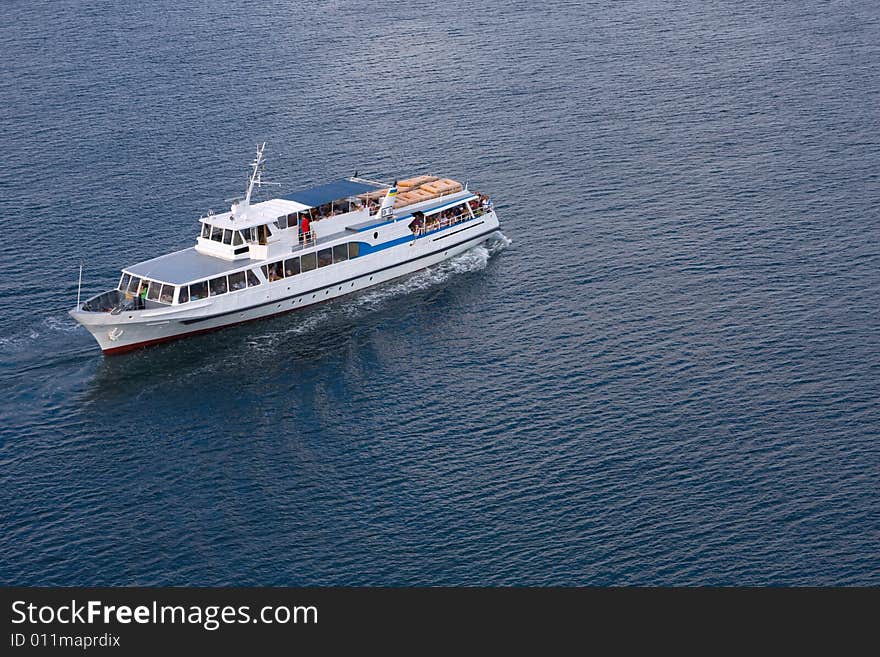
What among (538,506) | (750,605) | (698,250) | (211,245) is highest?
(211,245)

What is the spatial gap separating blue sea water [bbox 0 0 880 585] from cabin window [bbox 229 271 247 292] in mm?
4814

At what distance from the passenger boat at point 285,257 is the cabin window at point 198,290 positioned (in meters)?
0.11

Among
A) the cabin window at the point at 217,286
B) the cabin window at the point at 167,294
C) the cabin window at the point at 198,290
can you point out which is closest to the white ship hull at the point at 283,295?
the cabin window at the point at 198,290

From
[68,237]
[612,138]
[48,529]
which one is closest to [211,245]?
[68,237]

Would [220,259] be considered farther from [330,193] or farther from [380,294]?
[380,294]

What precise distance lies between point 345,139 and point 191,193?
92.6 feet

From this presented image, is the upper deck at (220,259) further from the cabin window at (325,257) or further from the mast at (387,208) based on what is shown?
the cabin window at (325,257)

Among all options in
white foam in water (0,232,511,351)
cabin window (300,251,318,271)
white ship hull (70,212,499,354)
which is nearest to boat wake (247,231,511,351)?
white foam in water (0,232,511,351)

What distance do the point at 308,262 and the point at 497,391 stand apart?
32.0m

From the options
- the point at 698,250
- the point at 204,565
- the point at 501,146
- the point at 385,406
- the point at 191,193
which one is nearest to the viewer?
the point at 204,565

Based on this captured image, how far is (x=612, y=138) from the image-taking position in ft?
633

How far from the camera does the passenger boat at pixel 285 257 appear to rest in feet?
462

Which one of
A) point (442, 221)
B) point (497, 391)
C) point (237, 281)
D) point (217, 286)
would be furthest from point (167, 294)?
point (497, 391)

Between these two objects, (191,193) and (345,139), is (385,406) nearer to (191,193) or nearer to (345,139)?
(191,193)
